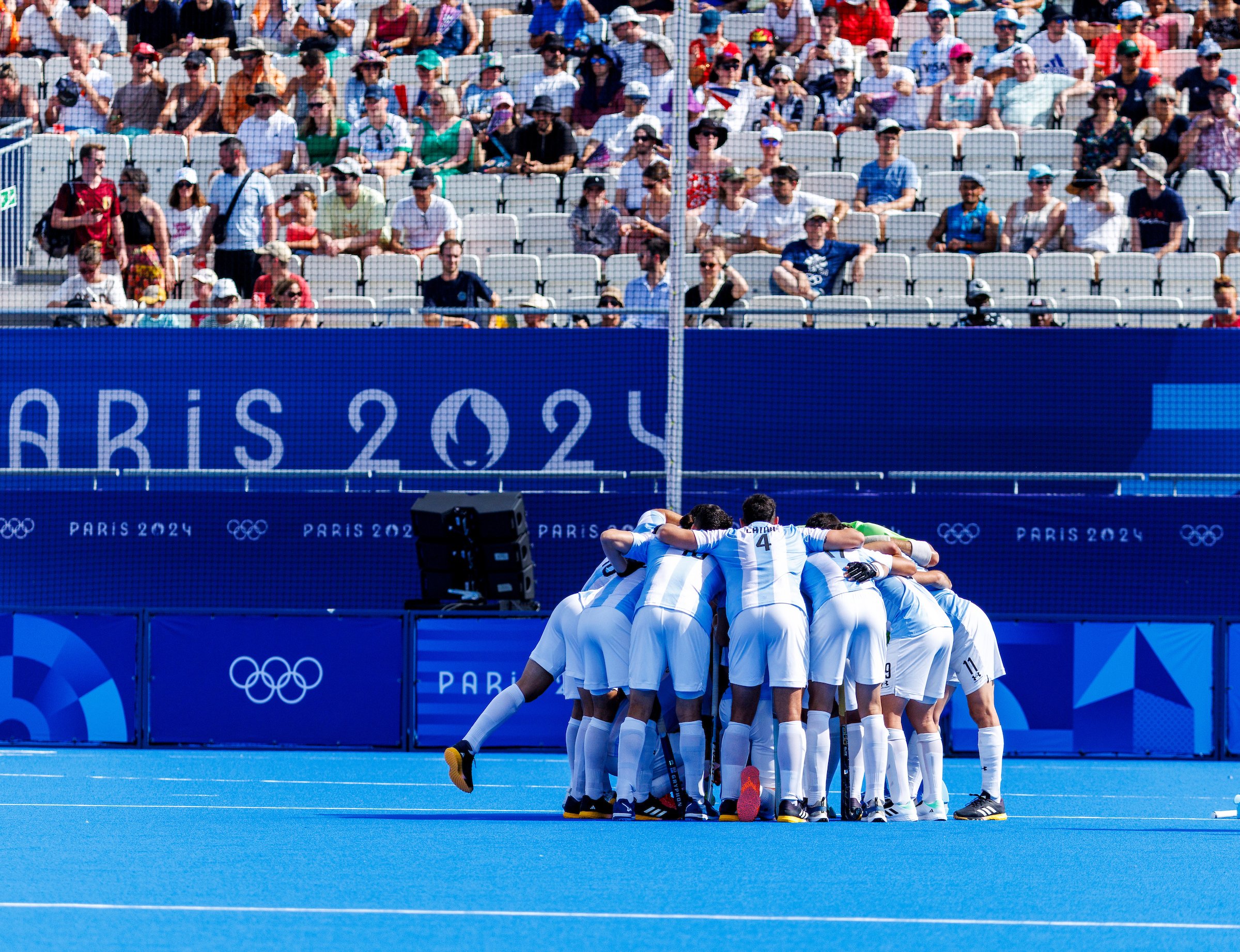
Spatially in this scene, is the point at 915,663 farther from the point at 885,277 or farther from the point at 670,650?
the point at 885,277

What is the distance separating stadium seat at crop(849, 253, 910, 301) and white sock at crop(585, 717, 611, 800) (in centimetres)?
628

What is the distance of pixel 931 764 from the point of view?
9828mm

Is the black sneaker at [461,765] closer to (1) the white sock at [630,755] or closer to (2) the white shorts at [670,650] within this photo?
(1) the white sock at [630,755]

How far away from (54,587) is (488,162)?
5.35 m

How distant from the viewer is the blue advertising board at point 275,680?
1363 centimetres

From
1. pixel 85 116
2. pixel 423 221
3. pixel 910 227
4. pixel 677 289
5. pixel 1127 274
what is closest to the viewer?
pixel 677 289

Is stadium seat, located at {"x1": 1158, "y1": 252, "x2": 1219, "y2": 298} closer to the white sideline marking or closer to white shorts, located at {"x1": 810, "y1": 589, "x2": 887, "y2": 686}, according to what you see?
white shorts, located at {"x1": 810, "y1": 589, "x2": 887, "y2": 686}

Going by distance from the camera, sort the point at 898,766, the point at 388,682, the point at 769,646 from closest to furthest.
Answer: the point at 769,646, the point at 898,766, the point at 388,682

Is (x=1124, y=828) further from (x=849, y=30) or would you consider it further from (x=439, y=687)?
(x=849, y=30)

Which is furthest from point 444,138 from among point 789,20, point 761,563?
point 761,563

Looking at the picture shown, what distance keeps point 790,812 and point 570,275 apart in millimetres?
6980

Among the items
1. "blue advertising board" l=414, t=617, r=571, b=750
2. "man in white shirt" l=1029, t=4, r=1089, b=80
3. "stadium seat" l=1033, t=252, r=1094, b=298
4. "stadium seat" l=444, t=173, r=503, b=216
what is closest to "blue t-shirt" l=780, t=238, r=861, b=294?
"stadium seat" l=1033, t=252, r=1094, b=298

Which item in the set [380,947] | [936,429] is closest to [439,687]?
[936,429]

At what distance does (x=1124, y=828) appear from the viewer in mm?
9438
